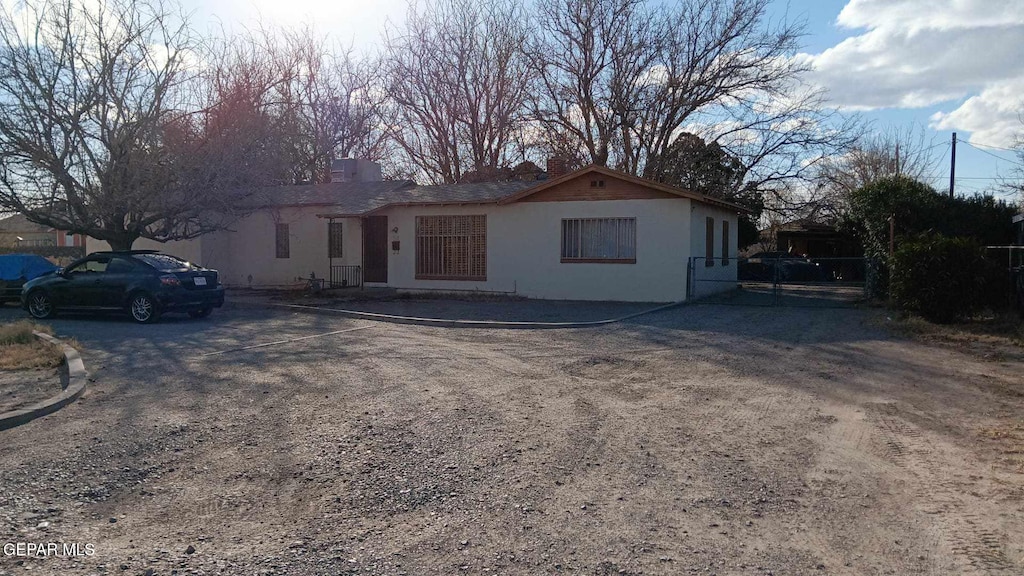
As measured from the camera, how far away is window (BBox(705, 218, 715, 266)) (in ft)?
68.9

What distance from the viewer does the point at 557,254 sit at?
20406mm

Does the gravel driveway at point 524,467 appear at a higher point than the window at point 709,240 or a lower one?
lower

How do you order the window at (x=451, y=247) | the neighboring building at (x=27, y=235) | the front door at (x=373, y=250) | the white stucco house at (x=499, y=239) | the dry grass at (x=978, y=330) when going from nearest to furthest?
the dry grass at (x=978, y=330) < the white stucco house at (x=499, y=239) < the window at (x=451, y=247) < the neighboring building at (x=27, y=235) < the front door at (x=373, y=250)

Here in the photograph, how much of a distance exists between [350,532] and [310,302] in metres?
15.8

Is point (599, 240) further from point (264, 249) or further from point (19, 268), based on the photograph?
point (19, 268)

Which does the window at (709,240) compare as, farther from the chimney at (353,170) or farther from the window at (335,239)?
the chimney at (353,170)

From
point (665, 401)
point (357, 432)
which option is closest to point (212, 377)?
point (357, 432)

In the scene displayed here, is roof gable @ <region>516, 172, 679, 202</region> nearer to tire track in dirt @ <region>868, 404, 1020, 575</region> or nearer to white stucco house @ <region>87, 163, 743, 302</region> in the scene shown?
Result: white stucco house @ <region>87, 163, 743, 302</region>

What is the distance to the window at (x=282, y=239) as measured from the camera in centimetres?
2622

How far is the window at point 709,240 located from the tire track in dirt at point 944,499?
45.5 ft

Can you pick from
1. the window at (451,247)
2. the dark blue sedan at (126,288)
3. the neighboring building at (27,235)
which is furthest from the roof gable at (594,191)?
the neighboring building at (27,235)

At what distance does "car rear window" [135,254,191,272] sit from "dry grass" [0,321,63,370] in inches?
119

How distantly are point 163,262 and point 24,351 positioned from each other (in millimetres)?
5333

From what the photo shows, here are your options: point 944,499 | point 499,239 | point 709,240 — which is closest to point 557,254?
point 499,239
